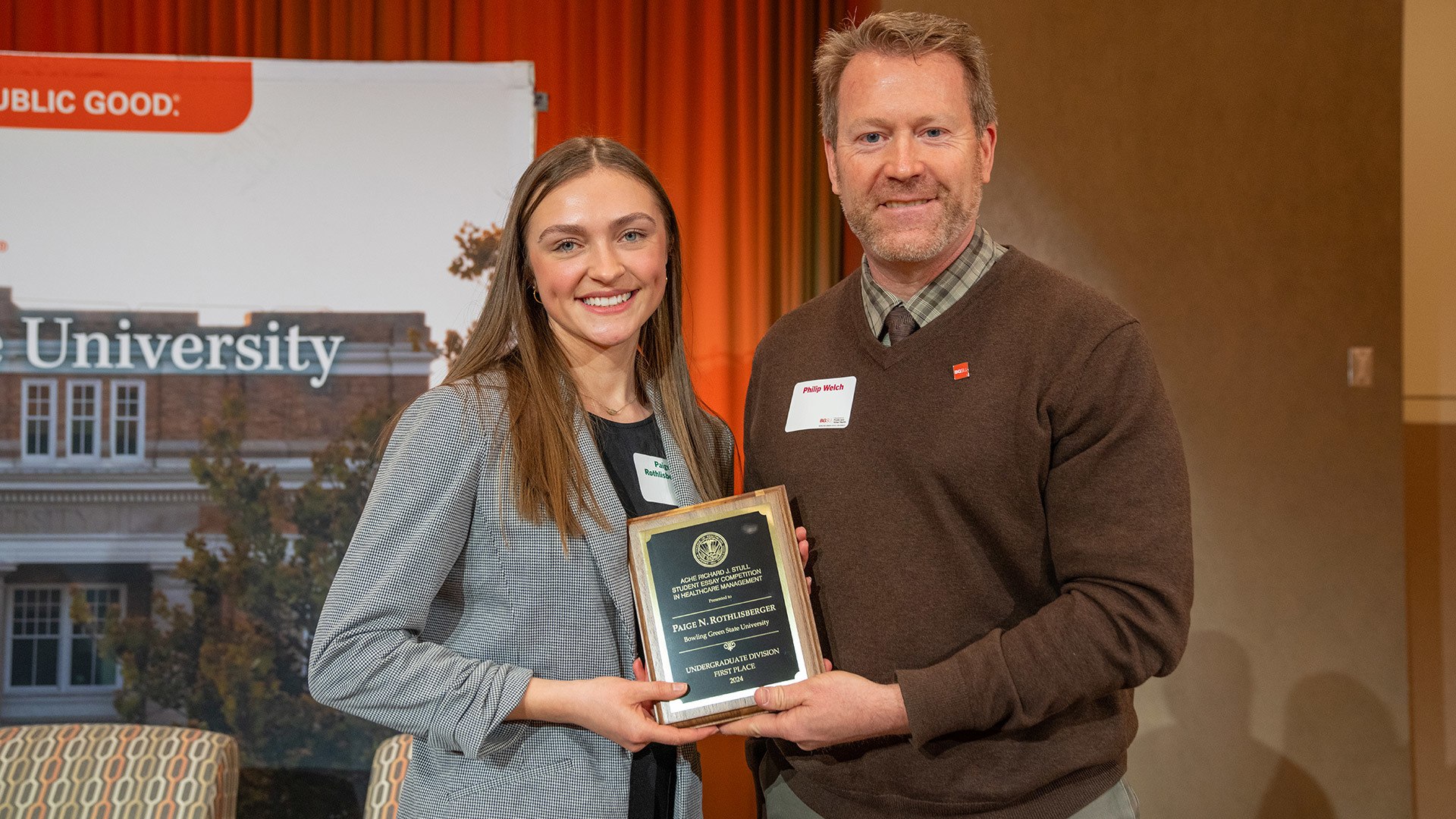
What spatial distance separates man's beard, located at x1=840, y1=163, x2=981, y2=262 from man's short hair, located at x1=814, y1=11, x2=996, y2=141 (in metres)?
0.15

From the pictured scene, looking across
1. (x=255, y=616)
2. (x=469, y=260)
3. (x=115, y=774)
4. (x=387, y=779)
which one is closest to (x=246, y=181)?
(x=469, y=260)

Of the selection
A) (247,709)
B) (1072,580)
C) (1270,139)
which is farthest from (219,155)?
(1270,139)

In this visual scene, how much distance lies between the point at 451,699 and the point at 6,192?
247 cm

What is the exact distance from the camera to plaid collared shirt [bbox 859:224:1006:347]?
5.92 ft

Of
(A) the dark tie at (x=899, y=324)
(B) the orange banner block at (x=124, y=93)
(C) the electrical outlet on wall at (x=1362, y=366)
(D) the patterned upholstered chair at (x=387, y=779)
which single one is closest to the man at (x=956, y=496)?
(A) the dark tie at (x=899, y=324)

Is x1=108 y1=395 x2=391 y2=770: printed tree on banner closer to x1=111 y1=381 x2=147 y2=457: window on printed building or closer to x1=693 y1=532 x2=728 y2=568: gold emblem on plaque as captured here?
x1=111 y1=381 x2=147 y2=457: window on printed building

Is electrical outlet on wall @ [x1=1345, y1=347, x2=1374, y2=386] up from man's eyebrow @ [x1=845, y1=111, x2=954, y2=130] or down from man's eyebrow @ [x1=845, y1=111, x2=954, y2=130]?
down

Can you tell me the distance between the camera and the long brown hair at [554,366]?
1589mm

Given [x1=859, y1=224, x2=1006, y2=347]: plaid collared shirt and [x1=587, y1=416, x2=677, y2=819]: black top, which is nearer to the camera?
[x1=587, y1=416, x2=677, y2=819]: black top

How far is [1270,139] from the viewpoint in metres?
3.66

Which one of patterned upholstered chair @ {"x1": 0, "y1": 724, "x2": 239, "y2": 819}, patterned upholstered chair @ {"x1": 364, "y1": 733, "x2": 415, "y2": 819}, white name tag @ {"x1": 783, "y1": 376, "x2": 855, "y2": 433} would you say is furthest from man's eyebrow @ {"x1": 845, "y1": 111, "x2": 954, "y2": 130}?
patterned upholstered chair @ {"x1": 0, "y1": 724, "x2": 239, "y2": 819}

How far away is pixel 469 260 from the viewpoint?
3.09 metres

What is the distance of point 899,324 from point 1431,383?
9.49ft

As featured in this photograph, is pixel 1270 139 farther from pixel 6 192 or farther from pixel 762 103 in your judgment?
pixel 6 192
